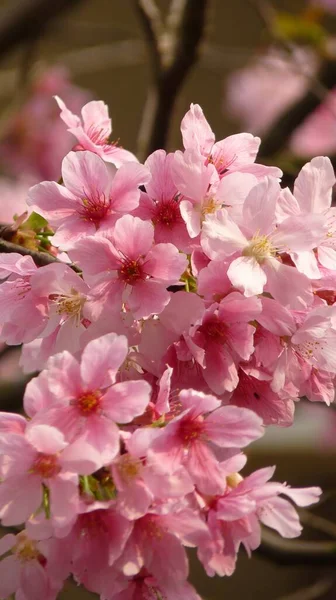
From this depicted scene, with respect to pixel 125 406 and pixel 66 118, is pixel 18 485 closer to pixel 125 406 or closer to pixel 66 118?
pixel 125 406

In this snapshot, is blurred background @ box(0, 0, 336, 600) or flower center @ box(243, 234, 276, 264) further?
blurred background @ box(0, 0, 336, 600)

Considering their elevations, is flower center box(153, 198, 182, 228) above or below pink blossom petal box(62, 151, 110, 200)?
below

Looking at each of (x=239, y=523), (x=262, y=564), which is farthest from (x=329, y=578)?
(x=262, y=564)

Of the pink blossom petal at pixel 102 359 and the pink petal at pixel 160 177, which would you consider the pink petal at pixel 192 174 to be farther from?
the pink blossom petal at pixel 102 359

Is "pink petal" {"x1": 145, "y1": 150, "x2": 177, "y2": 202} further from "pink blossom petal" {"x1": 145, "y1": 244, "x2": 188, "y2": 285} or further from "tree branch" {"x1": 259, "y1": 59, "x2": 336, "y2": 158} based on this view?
"tree branch" {"x1": 259, "y1": 59, "x2": 336, "y2": 158}

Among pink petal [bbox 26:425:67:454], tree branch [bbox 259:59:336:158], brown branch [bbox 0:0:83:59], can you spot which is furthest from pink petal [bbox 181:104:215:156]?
brown branch [bbox 0:0:83:59]

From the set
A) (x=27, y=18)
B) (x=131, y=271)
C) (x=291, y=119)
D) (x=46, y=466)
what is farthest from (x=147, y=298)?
(x=27, y=18)

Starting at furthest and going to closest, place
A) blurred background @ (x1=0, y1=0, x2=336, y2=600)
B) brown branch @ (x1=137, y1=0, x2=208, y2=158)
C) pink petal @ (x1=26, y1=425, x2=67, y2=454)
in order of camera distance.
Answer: blurred background @ (x1=0, y1=0, x2=336, y2=600)
brown branch @ (x1=137, y1=0, x2=208, y2=158)
pink petal @ (x1=26, y1=425, x2=67, y2=454)
